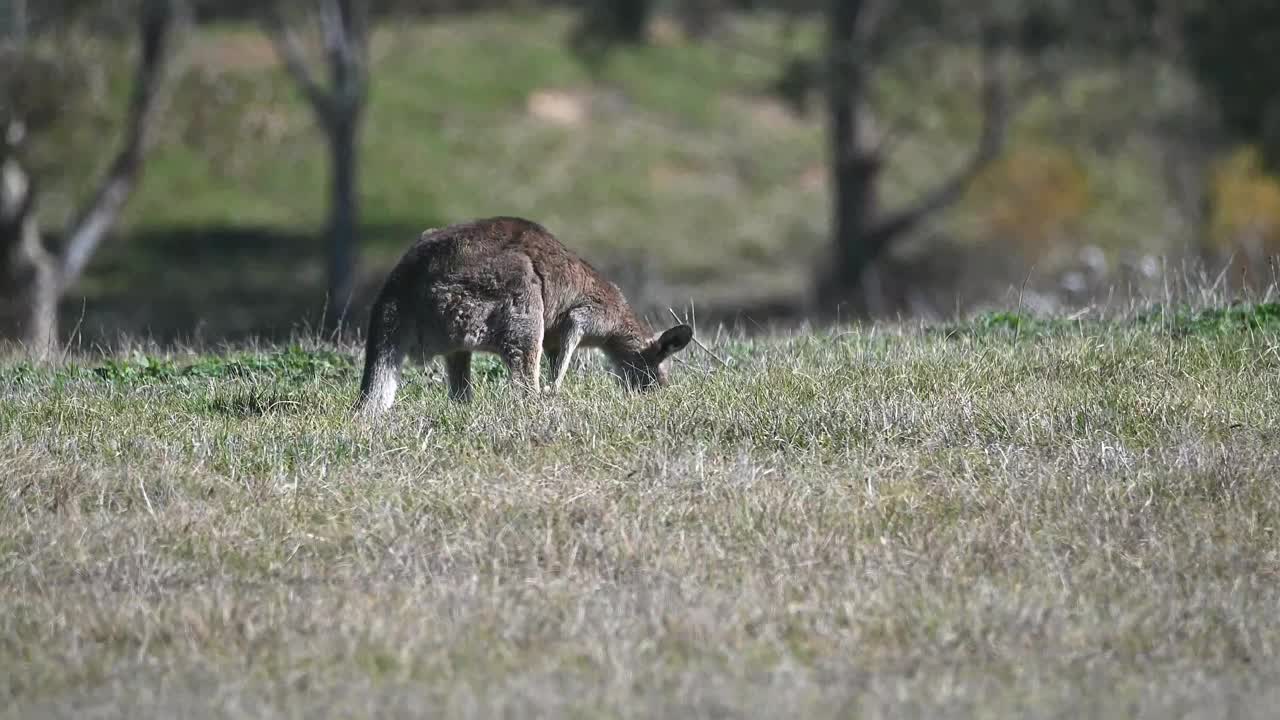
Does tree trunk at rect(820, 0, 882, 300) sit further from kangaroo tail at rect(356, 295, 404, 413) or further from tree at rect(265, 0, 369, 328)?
kangaroo tail at rect(356, 295, 404, 413)

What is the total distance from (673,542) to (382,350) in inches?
105

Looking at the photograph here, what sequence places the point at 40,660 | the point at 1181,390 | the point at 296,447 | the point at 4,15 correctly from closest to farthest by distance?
the point at 40,660 → the point at 296,447 → the point at 1181,390 → the point at 4,15

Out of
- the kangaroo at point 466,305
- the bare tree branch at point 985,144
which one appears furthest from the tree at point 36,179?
the bare tree branch at point 985,144

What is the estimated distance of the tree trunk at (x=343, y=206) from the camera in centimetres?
2680

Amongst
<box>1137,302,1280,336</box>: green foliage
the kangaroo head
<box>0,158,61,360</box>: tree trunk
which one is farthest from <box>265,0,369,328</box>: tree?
<box>1137,302,1280,336</box>: green foliage

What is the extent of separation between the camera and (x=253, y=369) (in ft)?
35.5

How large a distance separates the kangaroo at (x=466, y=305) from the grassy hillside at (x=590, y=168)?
14.1 metres

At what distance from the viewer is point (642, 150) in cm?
4097

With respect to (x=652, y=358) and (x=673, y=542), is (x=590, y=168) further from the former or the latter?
(x=673, y=542)

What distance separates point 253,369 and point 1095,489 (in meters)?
5.43

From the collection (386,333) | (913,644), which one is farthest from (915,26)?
(913,644)

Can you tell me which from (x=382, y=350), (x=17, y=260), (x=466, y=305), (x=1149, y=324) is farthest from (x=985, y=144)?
(x=382, y=350)

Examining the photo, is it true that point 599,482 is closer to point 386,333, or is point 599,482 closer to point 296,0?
point 386,333

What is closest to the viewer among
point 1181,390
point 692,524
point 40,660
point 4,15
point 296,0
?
point 40,660
